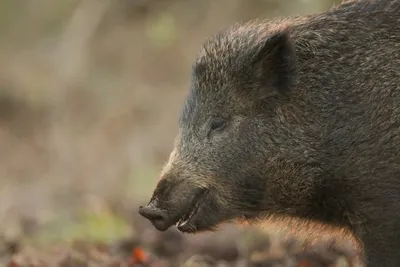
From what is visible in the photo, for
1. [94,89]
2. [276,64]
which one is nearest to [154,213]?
[276,64]

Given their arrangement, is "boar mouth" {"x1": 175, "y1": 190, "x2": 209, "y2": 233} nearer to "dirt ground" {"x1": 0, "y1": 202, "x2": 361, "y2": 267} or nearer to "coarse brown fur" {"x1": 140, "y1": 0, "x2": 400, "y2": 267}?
"coarse brown fur" {"x1": 140, "y1": 0, "x2": 400, "y2": 267}

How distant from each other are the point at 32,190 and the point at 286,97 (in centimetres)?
981

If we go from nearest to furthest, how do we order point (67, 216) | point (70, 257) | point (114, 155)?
point (70, 257)
point (67, 216)
point (114, 155)

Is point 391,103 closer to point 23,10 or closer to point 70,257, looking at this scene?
point 70,257

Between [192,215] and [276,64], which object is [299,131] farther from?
[192,215]

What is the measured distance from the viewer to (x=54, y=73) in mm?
19984

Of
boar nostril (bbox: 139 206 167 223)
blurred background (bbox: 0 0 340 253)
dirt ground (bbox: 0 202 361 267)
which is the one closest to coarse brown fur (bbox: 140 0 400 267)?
boar nostril (bbox: 139 206 167 223)

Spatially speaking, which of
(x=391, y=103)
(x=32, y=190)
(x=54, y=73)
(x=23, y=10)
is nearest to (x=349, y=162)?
(x=391, y=103)

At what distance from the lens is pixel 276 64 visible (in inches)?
254

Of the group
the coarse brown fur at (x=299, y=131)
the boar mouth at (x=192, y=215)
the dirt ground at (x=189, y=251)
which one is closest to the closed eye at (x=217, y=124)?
the coarse brown fur at (x=299, y=131)

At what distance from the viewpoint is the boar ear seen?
6395mm

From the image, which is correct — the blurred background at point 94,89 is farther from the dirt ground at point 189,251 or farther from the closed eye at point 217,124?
the closed eye at point 217,124

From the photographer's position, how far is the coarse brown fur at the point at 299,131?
19.8 ft

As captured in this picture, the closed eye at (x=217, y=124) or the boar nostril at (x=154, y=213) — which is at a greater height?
the closed eye at (x=217, y=124)
